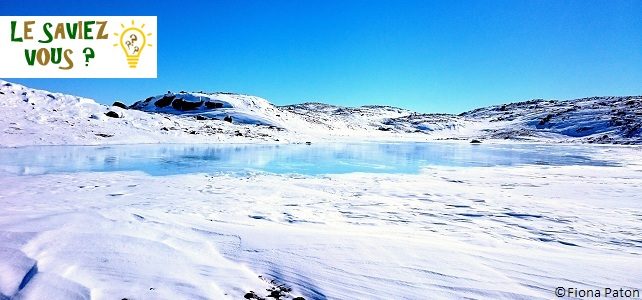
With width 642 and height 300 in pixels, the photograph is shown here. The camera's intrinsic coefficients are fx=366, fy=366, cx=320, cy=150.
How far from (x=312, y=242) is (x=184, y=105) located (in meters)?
64.4

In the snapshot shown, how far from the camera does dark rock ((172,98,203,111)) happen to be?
6288cm

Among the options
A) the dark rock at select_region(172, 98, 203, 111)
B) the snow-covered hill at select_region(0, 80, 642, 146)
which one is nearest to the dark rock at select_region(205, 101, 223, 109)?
the snow-covered hill at select_region(0, 80, 642, 146)

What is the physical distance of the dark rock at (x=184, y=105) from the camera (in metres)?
62.9

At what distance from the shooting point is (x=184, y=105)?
6388 centimetres

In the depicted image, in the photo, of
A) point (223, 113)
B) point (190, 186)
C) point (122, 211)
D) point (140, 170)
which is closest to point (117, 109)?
point (223, 113)

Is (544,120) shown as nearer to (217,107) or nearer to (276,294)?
(217,107)

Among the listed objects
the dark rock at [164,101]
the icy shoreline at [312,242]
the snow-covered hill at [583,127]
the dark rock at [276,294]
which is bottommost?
the dark rock at [276,294]

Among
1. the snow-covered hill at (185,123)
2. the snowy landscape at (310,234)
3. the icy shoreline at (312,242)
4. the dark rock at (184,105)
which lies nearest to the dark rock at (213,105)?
the snow-covered hill at (185,123)

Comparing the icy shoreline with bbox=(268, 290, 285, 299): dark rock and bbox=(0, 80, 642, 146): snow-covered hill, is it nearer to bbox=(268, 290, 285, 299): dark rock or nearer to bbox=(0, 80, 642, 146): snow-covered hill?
bbox=(268, 290, 285, 299): dark rock

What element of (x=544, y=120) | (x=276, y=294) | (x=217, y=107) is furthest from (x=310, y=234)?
(x=544, y=120)

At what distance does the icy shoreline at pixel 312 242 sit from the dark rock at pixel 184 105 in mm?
56490

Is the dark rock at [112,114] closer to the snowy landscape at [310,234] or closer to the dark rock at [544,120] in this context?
the snowy landscape at [310,234]

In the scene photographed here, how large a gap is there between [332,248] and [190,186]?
6064 mm

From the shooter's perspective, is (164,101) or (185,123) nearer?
(185,123)
